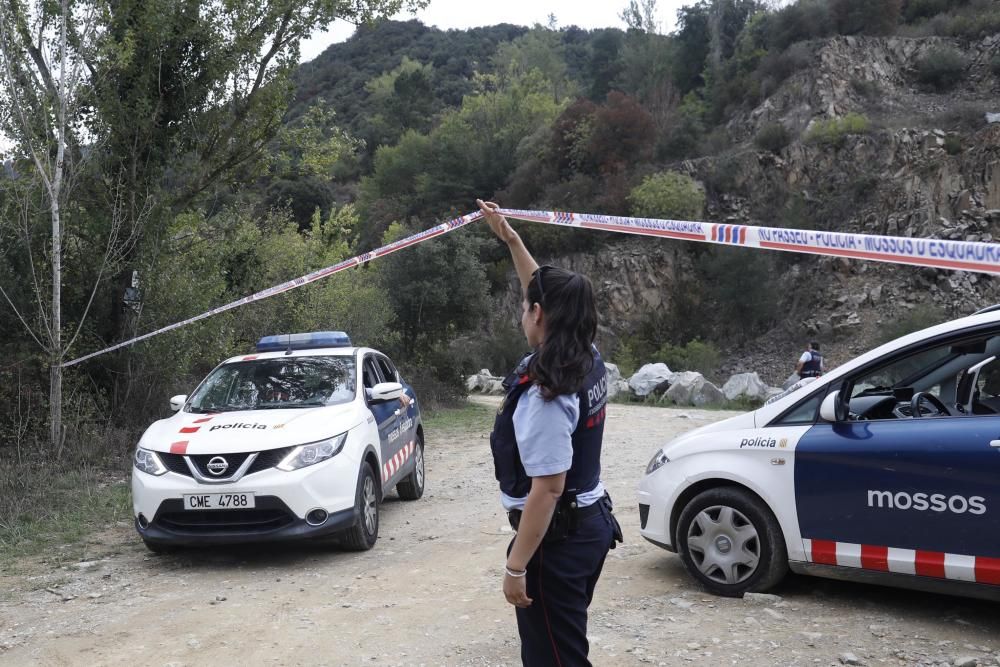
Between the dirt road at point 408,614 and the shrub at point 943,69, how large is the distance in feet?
158

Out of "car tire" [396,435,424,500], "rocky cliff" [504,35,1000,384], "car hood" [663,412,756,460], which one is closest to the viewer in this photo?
"car hood" [663,412,756,460]

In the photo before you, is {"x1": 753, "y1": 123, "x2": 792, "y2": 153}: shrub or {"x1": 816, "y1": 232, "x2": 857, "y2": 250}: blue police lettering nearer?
Result: {"x1": 816, "y1": 232, "x2": 857, "y2": 250}: blue police lettering

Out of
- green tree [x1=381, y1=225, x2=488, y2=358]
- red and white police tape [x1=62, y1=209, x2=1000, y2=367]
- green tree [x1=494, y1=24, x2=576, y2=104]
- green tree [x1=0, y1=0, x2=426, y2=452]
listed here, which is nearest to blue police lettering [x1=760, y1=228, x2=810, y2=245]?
red and white police tape [x1=62, y1=209, x2=1000, y2=367]

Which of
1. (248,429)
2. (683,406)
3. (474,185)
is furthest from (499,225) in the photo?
(474,185)

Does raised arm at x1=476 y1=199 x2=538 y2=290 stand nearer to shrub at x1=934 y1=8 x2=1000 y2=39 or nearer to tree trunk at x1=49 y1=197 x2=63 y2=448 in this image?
tree trunk at x1=49 y1=197 x2=63 y2=448

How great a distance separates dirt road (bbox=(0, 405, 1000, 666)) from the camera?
4.43 metres

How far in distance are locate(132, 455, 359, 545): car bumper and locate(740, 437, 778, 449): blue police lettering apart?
297 centimetres

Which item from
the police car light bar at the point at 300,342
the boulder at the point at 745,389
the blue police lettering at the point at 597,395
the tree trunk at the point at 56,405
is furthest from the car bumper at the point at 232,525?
the boulder at the point at 745,389

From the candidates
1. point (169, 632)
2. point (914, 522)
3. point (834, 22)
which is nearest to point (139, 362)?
point (169, 632)

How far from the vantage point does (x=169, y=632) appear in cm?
498

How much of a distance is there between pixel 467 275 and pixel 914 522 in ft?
68.6

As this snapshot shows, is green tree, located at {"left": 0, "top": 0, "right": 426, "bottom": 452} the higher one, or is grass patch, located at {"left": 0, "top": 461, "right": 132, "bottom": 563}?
green tree, located at {"left": 0, "top": 0, "right": 426, "bottom": 452}

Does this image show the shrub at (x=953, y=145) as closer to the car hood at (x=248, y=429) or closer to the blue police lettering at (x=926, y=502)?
the car hood at (x=248, y=429)

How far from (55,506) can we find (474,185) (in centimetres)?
5102
